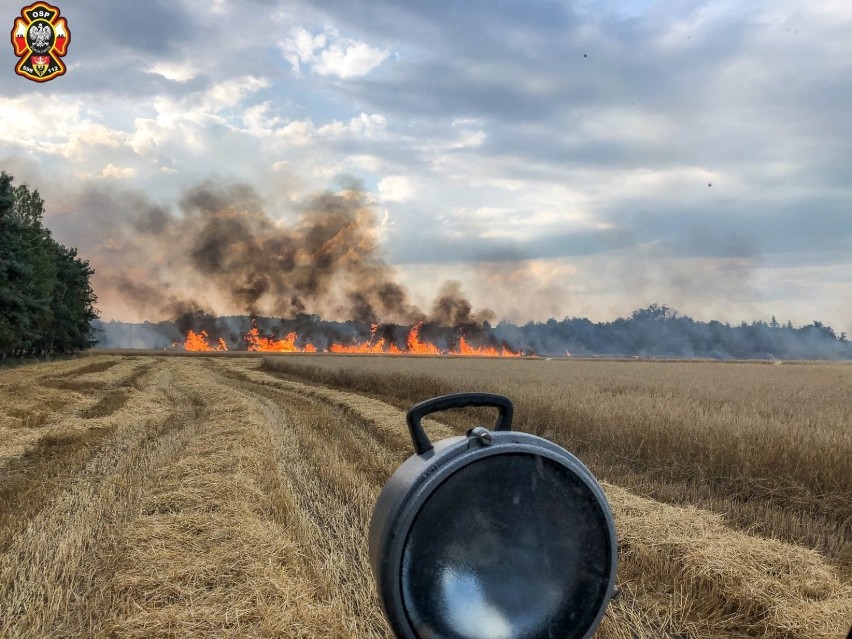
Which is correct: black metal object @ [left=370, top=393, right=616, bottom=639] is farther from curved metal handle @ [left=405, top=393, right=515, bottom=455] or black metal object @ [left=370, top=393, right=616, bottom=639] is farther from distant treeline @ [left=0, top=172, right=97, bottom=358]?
distant treeline @ [left=0, top=172, right=97, bottom=358]

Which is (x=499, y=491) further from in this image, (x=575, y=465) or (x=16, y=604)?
(x=16, y=604)

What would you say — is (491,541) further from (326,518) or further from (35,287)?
(35,287)

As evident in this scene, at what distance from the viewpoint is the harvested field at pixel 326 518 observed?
4.57 m

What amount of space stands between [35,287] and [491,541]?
4763cm

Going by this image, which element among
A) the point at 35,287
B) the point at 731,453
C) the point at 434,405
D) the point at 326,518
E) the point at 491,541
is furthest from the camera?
the point at 35,287

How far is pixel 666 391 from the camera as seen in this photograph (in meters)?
17.7

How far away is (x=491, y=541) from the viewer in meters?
2.42

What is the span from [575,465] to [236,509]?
4866mm

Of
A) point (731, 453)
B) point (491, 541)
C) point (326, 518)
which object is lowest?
point (326, 518)

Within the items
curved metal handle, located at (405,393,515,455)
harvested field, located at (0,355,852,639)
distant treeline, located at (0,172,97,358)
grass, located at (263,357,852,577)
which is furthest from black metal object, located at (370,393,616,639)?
distant treeline, located at (0,172,97,358)

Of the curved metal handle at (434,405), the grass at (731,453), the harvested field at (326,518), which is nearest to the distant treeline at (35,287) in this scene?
the harvested field at (326,518)

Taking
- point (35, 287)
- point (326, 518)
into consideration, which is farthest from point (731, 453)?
point (35, 287)

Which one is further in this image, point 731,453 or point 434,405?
point 731,453

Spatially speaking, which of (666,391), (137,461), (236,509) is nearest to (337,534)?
(236,509)
